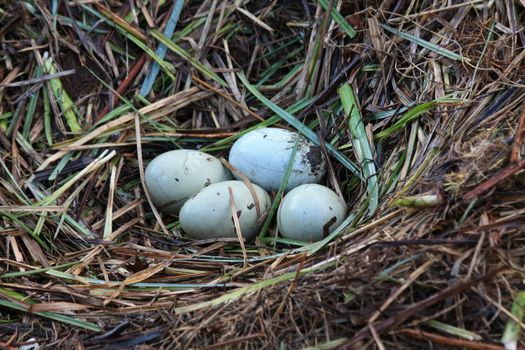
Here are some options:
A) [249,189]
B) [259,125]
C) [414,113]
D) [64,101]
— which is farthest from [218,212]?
[64,101]

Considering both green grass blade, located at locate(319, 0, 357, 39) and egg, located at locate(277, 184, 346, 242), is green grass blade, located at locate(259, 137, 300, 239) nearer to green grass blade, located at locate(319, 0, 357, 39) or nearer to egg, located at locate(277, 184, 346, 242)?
egg, located at locate(277, 184, 346, 242)

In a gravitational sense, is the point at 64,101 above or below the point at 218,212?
above

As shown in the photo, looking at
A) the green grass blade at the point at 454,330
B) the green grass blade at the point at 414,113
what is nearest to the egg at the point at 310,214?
the green grass blade at the point at 414,113

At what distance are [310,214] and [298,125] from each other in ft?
1.76

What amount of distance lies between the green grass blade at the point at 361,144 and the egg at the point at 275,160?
0.17 m

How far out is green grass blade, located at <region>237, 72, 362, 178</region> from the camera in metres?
2.51

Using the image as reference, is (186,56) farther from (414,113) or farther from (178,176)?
(414,113)

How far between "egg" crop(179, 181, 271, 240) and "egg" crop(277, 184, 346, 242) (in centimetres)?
14

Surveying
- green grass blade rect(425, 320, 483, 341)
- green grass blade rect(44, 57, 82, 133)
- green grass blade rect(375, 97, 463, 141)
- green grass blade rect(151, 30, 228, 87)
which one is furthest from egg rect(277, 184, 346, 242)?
green grass blade rect(44, 57, 82, 133)

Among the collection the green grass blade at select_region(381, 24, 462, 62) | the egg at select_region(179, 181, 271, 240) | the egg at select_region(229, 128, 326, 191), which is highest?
the green grass blade at select_region(381, 24, 462, 62)

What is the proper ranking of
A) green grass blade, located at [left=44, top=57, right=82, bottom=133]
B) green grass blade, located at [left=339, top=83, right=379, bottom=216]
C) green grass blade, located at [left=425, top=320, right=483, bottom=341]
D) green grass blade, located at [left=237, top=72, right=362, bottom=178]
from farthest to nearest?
1. green grass blade, located at [left=44, top=57, right=82, bottom=133]
2. green grass blade, located at [left=237, top=72, right=362, bottom=178]
3. green grass blade, located at [left=339, top=83, right=379, bottom=216]
4. green grass blade, located at [left=425, top=320, right=483, bottom=341]

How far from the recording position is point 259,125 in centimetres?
278

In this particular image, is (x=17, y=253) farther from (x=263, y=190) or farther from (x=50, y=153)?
(x=263, y=190)

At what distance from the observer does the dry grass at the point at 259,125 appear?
5.82 feet
